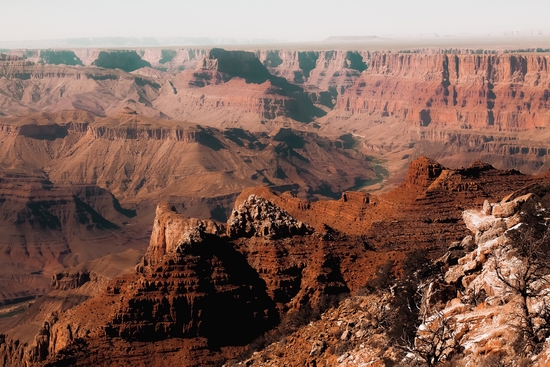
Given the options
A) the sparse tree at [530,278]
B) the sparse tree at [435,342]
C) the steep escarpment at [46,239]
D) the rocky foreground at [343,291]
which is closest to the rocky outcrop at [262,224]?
the rocky foreground at [343,291]

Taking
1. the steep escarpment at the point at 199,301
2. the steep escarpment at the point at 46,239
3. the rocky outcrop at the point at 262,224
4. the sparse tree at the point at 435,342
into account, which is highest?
the sparse tree at the point at 435,342

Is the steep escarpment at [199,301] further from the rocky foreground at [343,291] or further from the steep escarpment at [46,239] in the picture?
the steep escarpment at [46,239]

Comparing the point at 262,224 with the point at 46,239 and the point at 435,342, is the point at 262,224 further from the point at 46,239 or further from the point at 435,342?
the point at 46,239

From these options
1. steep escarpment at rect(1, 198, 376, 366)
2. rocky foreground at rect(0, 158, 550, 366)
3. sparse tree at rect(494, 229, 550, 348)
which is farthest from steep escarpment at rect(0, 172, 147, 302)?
sparse tree at rect(494, 229, 550, 348)

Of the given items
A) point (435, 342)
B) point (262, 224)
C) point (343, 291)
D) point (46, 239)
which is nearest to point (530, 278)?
point (435, 342)

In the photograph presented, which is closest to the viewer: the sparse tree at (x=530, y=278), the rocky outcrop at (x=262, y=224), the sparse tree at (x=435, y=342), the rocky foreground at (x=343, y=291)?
the sparse tree at (x=530, y=278)

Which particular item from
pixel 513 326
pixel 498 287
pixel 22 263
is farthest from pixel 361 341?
pixel 22 263

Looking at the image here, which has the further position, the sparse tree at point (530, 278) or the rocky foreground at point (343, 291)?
the rocky foreground at point (343, 291)

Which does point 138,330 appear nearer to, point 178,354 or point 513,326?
point 178,354

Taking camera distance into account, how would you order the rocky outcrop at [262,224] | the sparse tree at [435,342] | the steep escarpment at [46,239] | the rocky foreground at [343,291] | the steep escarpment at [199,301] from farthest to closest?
the steep escarpment at [46,239], the rocky outcrop at [262,224], the steep escarpment at [199,301], the rocky foreground at [343,291], the sparse tree at [435,342]
